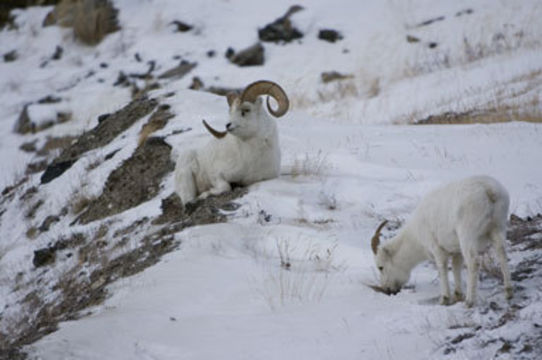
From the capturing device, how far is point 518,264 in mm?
5703

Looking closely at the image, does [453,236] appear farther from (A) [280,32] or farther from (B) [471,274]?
(A) [280,32]

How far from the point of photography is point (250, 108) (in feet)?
30.7

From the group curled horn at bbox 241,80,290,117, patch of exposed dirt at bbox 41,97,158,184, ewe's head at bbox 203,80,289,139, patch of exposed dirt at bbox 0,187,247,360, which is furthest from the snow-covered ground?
curled horn at bbox 241,80,290,117

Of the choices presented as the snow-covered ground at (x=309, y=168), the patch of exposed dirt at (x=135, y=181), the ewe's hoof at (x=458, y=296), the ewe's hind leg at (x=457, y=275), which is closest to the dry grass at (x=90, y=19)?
the snow-covered ground at (x=309, y=168)

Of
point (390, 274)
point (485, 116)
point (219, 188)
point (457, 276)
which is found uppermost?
point (457, 276)

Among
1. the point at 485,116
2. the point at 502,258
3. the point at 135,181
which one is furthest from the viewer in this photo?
the point at 485,116

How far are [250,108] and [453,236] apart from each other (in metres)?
4.64

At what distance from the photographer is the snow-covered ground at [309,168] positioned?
4.88 metres

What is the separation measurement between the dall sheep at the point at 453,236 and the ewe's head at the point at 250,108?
3492 millimetres

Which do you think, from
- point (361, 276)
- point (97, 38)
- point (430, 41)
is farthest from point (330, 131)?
point (97, 38)

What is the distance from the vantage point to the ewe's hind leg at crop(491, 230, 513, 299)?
4844mm

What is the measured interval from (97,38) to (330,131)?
19.0 meters

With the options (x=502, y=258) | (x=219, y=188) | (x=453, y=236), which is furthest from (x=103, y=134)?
(x=502, y=258)

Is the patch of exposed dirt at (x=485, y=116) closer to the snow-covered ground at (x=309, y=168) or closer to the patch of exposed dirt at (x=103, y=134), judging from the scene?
the snow-covered ground at (x=309, y=168)
